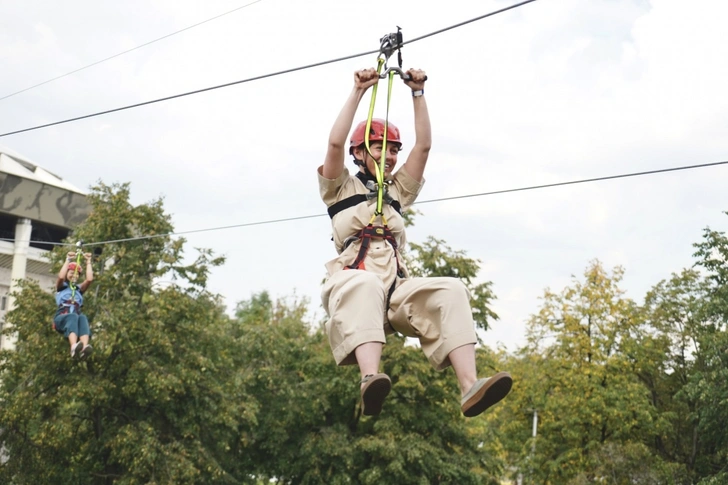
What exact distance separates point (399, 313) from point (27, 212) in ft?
126

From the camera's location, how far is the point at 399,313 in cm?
515

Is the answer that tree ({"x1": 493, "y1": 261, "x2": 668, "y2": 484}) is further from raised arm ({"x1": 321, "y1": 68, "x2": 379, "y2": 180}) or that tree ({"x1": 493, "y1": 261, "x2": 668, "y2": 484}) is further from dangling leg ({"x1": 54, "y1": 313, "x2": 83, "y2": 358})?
raised arm ({"x1": 321, "y1": 68, "x2": 379, "y2": 180})

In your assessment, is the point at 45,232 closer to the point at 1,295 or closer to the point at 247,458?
the point at 1,295

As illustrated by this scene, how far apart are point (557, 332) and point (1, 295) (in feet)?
87.0

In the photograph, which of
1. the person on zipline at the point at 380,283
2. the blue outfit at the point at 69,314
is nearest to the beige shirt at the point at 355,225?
the person on zipline at the point at 380,283

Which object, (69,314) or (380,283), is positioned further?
(69,314)

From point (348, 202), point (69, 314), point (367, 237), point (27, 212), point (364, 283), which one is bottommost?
point (364, 283)

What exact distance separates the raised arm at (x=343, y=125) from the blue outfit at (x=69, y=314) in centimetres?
1011

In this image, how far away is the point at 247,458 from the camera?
26031mm

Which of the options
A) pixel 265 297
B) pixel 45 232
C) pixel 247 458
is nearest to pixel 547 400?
pixel 247 458

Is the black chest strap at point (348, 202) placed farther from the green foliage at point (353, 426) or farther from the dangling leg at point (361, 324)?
the green foliage at point (353, 426)

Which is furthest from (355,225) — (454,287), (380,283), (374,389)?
(374,389)

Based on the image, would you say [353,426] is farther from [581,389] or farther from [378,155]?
[378,155]

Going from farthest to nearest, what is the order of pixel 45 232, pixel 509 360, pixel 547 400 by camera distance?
pixel 45 232, pixel 509 360, pixel 547 400
